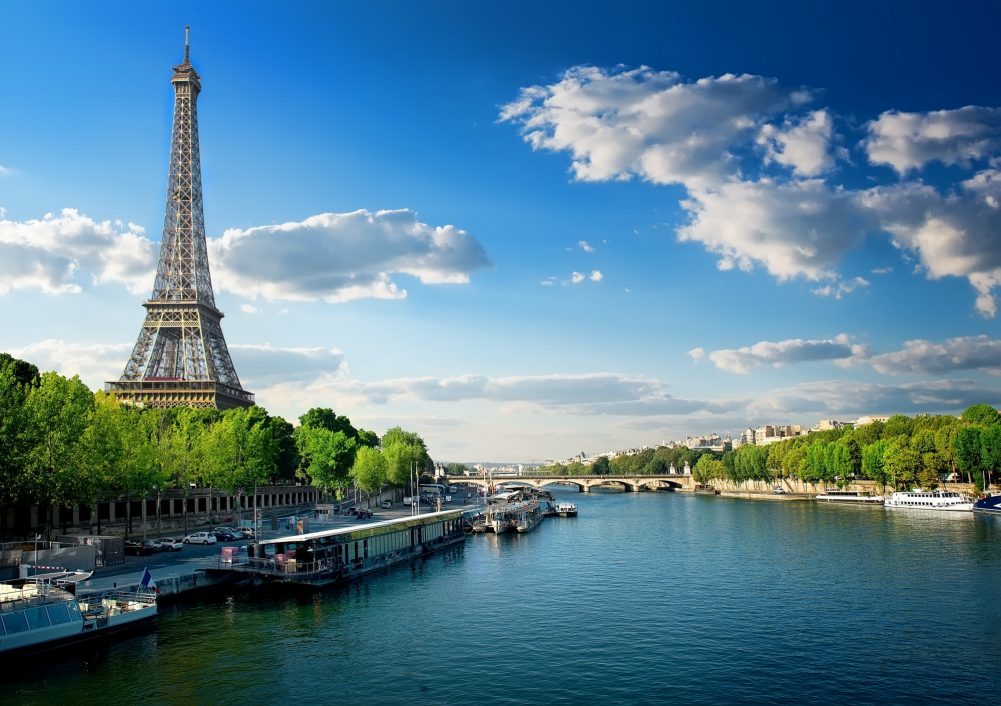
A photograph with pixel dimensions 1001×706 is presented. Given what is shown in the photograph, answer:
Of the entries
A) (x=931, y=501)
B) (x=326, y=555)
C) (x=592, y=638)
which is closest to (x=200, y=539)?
(x=326, y=555)

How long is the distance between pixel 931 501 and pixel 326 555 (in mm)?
109749

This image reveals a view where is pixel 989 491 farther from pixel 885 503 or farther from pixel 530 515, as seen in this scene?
pixel 530 515

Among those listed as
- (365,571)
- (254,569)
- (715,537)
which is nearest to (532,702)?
(254,569)

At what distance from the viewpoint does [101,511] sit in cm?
8775

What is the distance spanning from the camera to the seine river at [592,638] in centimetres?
3616

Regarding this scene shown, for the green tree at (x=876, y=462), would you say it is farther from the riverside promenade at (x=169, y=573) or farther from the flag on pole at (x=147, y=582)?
the flag on pole at (x=147, y=582)

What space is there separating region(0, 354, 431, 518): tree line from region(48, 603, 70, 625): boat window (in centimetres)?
2319

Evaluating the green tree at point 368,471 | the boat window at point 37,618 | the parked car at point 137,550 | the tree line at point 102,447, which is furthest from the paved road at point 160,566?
the green tree at point 368,471

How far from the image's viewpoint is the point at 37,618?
41.6 m

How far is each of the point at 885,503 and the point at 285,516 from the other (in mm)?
105866

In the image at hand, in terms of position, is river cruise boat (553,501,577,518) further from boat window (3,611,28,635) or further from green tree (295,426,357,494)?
boat window (3,611,28,635)

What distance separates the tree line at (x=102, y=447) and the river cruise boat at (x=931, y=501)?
99383 mm

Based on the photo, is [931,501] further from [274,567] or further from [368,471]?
[274,567]

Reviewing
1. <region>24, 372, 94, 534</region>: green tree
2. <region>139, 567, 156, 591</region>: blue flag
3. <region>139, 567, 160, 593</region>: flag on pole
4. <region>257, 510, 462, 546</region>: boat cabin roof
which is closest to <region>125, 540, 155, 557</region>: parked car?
<region>24, 372, 94, 534</region>: green tree
